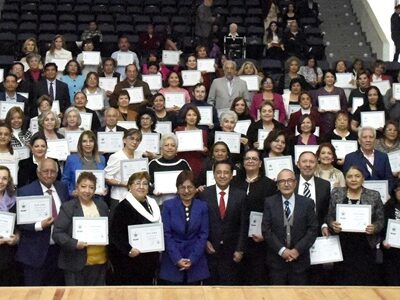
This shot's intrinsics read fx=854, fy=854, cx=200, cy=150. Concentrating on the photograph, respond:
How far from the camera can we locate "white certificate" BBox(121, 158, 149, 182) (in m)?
7.92

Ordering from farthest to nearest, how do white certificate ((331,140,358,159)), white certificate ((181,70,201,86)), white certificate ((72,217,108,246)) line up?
white certificate ((181,70,201,86))
white certificate ((331,140,358,159))
white certificate ((72,217,108,246))

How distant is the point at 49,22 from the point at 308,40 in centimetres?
487

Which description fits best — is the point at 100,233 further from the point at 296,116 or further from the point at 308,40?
the point at 308,40

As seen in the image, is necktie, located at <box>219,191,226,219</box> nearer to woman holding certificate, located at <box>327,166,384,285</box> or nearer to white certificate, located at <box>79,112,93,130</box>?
woman holding certificate, located at <box>327,166,384,285</box>

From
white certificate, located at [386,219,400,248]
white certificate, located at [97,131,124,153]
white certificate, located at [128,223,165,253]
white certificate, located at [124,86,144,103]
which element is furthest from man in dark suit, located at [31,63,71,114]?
white certificate, located at [386,219,400,248]

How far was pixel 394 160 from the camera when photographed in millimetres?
8641

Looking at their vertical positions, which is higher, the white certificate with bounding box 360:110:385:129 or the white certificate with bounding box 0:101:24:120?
the white certificate with bounding box 0:101:24:120

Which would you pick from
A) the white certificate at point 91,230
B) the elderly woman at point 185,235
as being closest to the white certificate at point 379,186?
the elderly woman at point 185,235

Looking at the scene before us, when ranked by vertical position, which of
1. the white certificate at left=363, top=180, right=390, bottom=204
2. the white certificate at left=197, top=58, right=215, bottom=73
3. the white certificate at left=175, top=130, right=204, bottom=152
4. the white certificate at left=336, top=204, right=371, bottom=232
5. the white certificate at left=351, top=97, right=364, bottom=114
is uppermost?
the white certificate at left=197, top=58, right=215, bottom=73

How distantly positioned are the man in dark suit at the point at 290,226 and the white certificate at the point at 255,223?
209 mm

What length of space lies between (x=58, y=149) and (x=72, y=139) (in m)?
0.36

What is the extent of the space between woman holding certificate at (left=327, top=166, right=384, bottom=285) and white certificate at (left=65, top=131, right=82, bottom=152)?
2853 millimetres

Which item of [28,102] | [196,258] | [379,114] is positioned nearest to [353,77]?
[379,114]

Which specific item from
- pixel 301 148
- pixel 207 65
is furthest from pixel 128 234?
pixel 207 65
